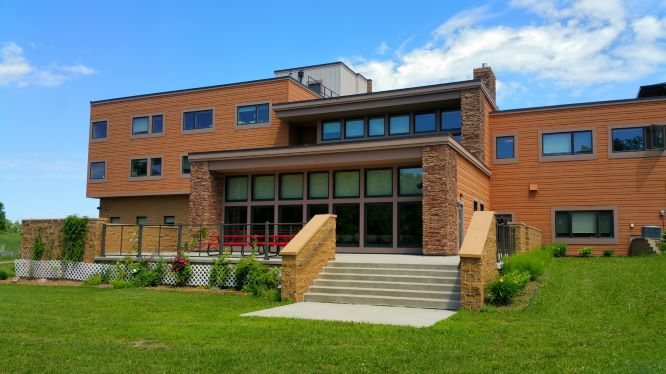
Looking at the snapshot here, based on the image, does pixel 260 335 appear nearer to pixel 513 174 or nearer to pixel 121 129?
pixel 513 174

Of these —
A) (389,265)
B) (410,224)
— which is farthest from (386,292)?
(410,224)

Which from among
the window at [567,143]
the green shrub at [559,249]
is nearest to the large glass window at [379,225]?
the green shrub at [559,249]

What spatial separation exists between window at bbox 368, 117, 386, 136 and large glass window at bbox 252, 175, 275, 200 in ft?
17.2

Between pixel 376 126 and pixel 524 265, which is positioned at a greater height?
pixel 376 126

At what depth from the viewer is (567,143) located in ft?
82.1

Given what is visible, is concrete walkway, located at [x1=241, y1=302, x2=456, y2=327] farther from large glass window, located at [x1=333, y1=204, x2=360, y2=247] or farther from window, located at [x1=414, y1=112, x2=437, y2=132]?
window, located at [x1=414, y1=112, x2=437, y2=132]

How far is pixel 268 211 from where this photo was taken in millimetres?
22016

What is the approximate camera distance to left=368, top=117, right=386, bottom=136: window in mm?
24203

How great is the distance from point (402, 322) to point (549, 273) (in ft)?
22.6

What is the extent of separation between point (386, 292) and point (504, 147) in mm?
15740

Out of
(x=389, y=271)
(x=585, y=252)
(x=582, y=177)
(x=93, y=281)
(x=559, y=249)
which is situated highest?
(x=582, y=177)

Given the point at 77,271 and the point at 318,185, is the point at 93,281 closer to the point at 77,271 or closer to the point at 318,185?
the point at 77,271

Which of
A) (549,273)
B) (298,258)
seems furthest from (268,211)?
(549,273)

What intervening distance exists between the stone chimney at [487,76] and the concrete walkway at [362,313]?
17.9 m
